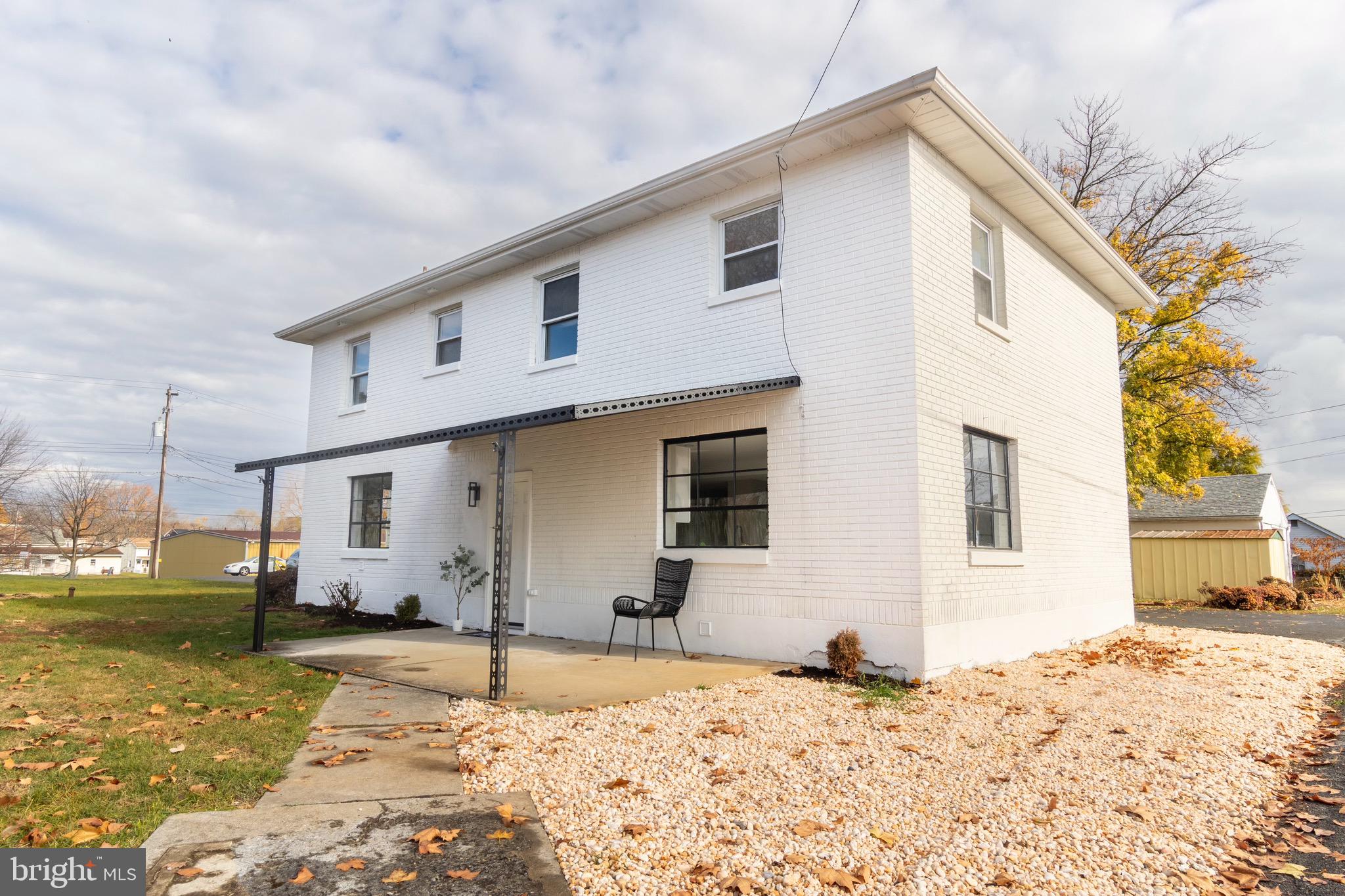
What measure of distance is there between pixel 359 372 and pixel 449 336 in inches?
110

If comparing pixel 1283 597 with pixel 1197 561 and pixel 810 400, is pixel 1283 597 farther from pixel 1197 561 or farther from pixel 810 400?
pixel 810 400

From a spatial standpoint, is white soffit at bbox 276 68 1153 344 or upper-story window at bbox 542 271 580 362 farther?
upper-story window at bbox 542 271 580 362

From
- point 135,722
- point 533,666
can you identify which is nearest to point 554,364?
point 533,666

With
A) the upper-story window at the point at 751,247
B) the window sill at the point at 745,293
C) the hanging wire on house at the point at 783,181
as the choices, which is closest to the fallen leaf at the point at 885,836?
the hanging wire on house at the point at 783,181

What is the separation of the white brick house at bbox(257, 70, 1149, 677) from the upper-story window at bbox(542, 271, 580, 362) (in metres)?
0.05

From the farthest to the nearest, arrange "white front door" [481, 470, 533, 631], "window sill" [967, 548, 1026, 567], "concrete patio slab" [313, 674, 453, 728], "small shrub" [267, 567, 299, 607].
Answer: "small shrub" [267, 567, 299, 607]
"white front door" [481, 470, 533, 631]
"window sill" [967, 548, 1026, 567]
"concrete patio slab" [313, 674, 453, 728]

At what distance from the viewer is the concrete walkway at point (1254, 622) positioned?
1262cm

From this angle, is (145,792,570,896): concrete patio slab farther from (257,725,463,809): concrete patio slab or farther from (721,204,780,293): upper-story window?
(721,204,780,293): upper-story window

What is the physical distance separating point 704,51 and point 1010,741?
5.76 meters

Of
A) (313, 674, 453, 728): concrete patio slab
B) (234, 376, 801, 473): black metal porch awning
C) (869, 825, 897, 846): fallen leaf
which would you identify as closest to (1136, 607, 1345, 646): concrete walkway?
(234, 376, 801, 473): black metal porch awning

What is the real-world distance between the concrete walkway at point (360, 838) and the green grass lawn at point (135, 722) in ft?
0.76

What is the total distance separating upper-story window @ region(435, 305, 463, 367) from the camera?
42.2 ft

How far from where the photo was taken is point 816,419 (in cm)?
816

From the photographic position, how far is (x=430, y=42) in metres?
7.31
